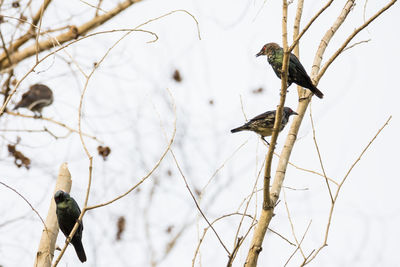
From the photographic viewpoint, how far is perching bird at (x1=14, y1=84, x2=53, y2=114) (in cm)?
791

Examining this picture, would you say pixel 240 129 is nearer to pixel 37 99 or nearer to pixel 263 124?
pixel 263 124

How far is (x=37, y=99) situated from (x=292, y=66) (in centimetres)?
445

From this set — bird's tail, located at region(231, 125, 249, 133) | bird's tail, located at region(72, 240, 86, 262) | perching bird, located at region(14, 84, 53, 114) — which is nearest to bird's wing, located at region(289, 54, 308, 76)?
bird's tail, located at region(231, 125, 249, 133)

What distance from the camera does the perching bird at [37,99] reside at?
7910 millimetres

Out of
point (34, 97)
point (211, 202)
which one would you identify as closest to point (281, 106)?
point (211, 202)

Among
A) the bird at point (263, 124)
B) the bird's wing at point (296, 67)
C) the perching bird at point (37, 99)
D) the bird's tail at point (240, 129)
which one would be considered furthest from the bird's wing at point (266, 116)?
the perching bird at point (37, 99)

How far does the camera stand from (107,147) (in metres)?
5.08

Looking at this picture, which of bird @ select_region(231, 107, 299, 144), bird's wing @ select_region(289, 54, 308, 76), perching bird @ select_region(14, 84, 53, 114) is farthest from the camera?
perching bird @ select_region(14, 84, 53, 114)

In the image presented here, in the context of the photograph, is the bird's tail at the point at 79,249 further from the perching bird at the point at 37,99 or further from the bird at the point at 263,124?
the perching bird at the point at 37,99

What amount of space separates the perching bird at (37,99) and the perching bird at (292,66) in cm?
358

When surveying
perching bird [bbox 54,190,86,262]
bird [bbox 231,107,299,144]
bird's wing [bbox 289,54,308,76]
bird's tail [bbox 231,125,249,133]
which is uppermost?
bird's tail [bbox 231,125,249,133]

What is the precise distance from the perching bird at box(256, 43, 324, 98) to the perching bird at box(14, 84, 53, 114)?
3581 millimetres

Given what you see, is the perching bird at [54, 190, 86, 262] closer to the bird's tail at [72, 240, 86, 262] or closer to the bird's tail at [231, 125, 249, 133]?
the bird's tail at [72, 240, 86, 262]

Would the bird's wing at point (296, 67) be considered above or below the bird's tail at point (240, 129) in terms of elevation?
below
